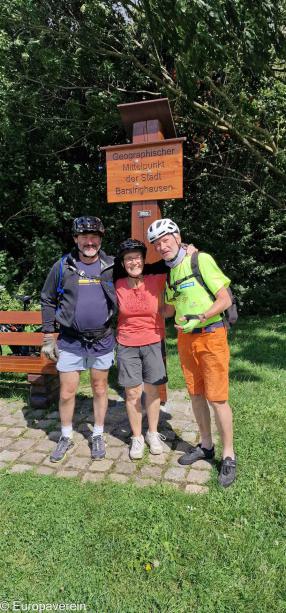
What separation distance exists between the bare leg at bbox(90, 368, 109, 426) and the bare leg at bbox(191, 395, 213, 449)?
2.50 feet

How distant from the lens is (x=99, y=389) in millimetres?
3553

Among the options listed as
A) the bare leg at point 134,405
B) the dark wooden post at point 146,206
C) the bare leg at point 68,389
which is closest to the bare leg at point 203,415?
the bare leg at point 134,405

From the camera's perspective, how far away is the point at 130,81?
8.29m

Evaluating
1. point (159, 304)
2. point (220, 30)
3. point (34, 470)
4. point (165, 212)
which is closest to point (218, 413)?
point (159, 304)

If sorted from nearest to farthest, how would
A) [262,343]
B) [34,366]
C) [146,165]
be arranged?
[146,165], [34,366], [262,343]

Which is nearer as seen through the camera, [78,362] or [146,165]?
[78,362]

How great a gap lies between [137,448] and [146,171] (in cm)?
246

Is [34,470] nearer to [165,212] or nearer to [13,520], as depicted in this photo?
[13,520]

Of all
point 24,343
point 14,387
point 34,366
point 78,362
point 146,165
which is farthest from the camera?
point 14,387

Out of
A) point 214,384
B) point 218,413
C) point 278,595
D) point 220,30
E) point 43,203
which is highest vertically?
point 220,30

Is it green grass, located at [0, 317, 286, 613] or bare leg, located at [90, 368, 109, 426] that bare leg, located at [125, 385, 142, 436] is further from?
green grass, located at [0, 317, 286, 613]

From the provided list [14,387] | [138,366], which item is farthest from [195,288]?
[14,387]

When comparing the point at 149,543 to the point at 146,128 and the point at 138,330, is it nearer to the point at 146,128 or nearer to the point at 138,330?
the point at 138,330

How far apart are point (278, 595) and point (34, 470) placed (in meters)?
1.96
